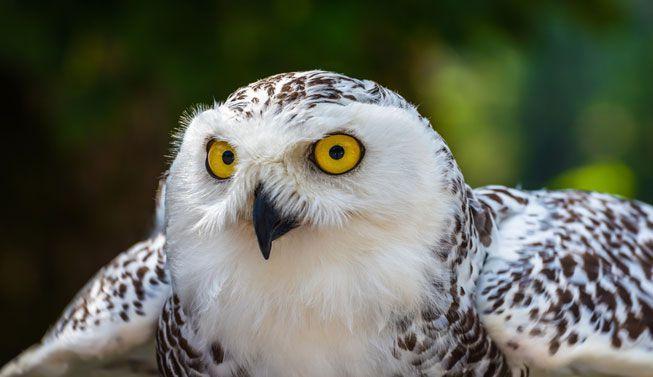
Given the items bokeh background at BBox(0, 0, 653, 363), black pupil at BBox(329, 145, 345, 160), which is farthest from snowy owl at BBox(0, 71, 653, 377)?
bokeh background at BBox(0, 0, 653, 363)

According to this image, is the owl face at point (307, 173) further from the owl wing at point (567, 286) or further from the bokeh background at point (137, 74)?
the bokeh background at point (137, 74)

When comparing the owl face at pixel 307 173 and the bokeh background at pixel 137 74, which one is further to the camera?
the bokeh background at pixel 137 74

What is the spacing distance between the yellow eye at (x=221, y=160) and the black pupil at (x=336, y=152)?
279 millimetres

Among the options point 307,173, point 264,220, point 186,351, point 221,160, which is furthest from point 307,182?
point 186,351

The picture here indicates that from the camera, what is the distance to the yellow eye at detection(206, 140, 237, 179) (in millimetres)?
2541

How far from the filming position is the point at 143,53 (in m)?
4.57

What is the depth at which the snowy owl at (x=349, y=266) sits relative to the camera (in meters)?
2.50

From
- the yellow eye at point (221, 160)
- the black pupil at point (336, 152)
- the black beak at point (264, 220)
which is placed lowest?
the black beak at point (264, 220)

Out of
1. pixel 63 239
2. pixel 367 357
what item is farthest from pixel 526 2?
pixel 63 239

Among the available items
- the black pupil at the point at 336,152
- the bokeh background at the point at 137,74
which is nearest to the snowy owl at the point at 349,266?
the black pupil at the point at 336,152

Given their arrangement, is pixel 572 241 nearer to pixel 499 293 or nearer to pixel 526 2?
pixel 499 293

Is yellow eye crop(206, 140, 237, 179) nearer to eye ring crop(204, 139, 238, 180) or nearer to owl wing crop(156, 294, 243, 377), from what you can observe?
eye ring crop(204, 139, 238, 180)

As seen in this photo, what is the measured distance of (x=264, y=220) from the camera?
2459mm

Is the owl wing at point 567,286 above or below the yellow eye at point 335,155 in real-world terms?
below
